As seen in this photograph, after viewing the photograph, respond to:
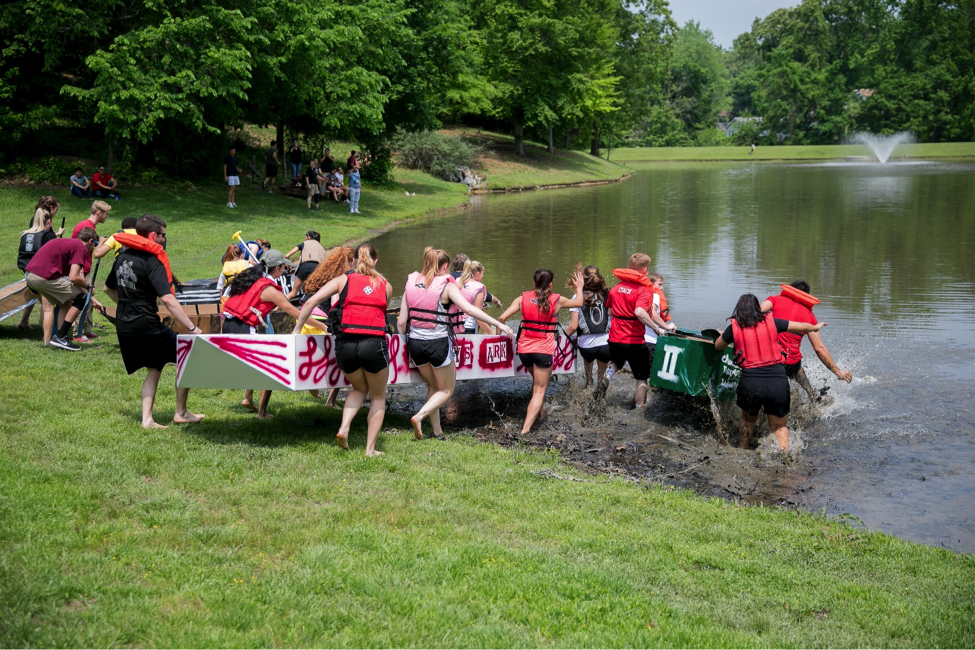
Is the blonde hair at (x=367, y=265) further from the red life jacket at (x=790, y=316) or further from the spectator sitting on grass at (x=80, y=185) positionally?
the spectator sitting on grass at (x=80, y=185)

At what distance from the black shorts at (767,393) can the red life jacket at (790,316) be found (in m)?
0.67

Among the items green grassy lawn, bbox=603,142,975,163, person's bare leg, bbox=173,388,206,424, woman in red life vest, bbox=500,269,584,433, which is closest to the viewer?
person's bare leg, bbox=173,388,206,424

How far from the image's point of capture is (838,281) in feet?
66.0

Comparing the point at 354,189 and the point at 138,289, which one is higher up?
the point at 354,189

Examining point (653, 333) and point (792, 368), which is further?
point (653, 333)

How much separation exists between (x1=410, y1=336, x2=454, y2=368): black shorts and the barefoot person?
86.4 inches

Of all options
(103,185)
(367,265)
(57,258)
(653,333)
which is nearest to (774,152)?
(103,185)

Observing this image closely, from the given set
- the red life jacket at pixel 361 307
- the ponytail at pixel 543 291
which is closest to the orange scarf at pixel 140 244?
the red life jacket at pixel 361 307

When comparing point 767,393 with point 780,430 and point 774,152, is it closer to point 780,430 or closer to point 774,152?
point 780,430

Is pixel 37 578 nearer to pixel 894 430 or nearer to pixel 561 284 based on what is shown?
pixel 894 430

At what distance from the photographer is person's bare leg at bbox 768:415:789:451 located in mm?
9191

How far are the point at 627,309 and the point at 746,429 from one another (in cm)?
204

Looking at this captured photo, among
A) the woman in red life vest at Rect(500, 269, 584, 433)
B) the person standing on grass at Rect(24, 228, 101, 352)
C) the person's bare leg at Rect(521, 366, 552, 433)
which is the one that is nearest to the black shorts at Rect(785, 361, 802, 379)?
the woman in red life vest at Rect(500, 269, 584, 433)

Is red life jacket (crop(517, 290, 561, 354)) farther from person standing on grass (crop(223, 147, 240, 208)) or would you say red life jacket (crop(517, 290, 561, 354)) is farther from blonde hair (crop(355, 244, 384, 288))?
person standing on grass (crop(223, 147, 240, 208))
